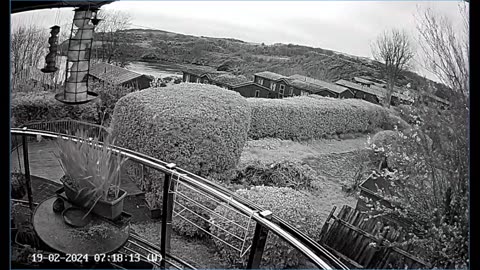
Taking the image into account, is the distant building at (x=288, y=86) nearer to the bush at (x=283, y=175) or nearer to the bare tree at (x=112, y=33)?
the bush at (x=283, y=175)

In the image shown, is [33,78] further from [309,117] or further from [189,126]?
[309,117]

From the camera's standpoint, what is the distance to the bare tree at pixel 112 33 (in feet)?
5.27

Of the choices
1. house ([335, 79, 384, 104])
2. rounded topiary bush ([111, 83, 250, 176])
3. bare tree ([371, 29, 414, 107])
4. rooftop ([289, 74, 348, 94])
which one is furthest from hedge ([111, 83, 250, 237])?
bare tree ([371, 29, 414, 107])

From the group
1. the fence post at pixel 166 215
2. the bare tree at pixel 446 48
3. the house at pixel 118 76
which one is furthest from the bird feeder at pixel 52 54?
the bare tree at pixel 446 48

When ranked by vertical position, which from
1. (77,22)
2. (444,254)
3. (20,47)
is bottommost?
(444,254)

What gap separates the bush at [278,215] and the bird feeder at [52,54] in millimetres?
746

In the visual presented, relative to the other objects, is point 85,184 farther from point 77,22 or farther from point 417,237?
point 417,237

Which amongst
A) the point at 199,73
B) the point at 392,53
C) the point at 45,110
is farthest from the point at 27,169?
the point at 392,53

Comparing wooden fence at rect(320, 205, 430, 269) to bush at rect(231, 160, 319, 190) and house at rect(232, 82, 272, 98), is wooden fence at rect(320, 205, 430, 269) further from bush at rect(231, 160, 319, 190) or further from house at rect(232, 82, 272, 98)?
house at rect(232, 82, 272, 98)

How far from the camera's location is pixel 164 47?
1672mm

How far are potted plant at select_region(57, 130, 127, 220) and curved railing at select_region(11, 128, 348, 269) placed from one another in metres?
0.03

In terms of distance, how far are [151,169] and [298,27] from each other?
713 millimetres

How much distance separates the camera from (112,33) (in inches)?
64.4
